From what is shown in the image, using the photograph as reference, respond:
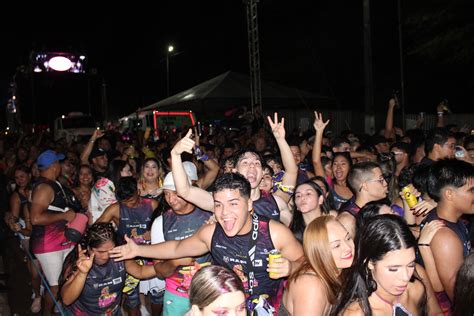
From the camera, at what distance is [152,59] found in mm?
43844

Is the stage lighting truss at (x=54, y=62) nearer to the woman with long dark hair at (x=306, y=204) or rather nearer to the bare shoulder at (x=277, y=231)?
the woman with long dark hair at (x=306, y=204)

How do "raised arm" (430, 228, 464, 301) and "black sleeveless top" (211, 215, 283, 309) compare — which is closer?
"raised arm" (430, 228, 464, 301)

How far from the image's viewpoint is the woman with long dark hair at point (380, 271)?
124 inches

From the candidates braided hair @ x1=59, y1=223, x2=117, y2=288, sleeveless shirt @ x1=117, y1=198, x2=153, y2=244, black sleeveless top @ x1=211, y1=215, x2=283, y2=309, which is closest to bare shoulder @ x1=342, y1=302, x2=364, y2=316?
black sleeveless top @ x1=211, y1=215, x2=283, y2=309

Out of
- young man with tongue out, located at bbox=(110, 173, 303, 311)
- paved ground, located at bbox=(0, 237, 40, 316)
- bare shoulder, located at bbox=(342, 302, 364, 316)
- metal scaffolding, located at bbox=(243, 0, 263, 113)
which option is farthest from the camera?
metal scaffolding, located at bbox=(243, 0, 263, 113)

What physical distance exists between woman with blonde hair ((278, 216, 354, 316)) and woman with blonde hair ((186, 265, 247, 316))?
20.9 inches

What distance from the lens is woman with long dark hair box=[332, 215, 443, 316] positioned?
3143 mm

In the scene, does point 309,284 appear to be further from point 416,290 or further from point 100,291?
point 100,291

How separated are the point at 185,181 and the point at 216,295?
2113 mm

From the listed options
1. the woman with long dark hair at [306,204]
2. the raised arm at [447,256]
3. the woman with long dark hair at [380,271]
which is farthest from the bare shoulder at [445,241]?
the woman with long dark hair at [306,204]

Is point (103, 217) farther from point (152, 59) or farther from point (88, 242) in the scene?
point (152, 59)

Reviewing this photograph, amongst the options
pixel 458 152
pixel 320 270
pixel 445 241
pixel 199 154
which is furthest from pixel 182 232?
pixel 458 152

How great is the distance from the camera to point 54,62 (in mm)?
27703

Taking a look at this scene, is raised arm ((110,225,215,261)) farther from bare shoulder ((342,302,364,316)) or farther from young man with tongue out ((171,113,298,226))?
bare shoulder ((342,302,364,316))
